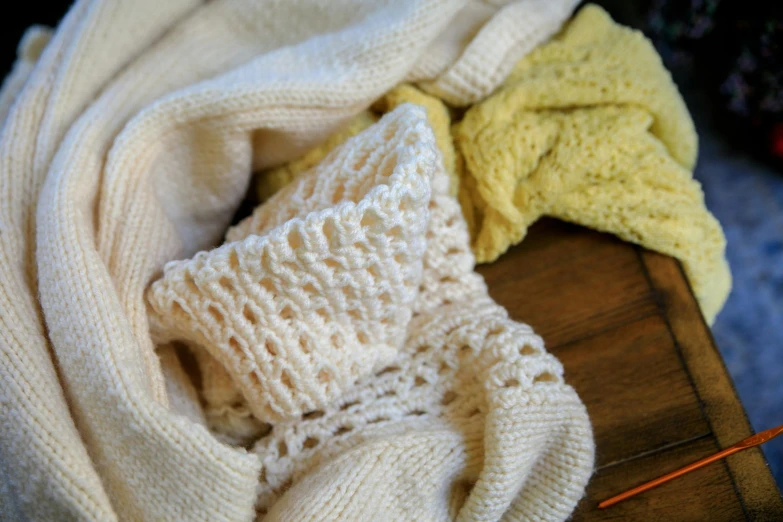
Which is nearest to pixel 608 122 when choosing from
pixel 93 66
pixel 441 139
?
pixel 441 139

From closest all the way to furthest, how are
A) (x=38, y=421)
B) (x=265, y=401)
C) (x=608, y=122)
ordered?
1. (x=38, y=421)
2. (x=265, y=401)
3. (x=608, y=122)

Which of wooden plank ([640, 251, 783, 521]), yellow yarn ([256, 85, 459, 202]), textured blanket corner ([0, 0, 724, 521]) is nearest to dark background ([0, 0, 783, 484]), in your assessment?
textured blanket corner ([0, 0, 724, 521])

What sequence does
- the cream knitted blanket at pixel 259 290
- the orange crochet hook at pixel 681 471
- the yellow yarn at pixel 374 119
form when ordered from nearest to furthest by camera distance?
the cream knitted blanket at pixel 259 290 < the orange crochet hook at pixel 681 471 < the yellow yarn at pixel 374 119

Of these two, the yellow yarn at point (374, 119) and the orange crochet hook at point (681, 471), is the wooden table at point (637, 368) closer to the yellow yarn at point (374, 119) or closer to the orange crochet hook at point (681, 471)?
the orange crochet hook at point (681, 471)

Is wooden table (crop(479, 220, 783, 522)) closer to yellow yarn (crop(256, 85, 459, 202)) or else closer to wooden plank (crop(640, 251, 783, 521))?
wooden plank (crop(640, 251, 783, 521))

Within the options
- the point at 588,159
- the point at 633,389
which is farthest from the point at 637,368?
the point at 588,159

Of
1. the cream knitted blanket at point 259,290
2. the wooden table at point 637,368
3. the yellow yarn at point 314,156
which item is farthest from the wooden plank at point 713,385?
the yellow yarn at point 314,156

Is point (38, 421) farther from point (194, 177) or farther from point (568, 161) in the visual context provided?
point (568, 161)
